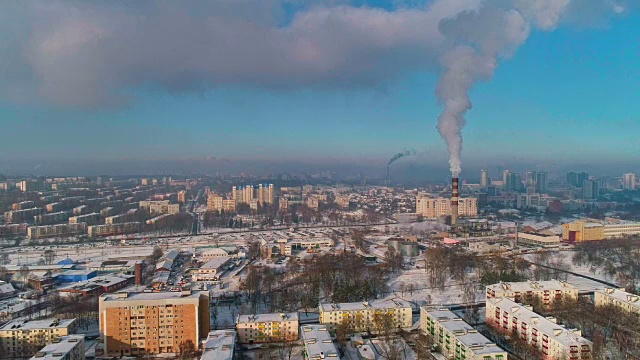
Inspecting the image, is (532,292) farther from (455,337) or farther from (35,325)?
(35,325)

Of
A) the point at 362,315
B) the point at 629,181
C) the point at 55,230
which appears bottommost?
the point at 55,230

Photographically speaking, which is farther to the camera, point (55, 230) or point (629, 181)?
point (629, 181)

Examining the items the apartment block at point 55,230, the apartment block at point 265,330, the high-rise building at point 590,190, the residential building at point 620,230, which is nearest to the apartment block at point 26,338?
the apartment block at point 265,330

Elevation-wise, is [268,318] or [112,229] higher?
[268,318]

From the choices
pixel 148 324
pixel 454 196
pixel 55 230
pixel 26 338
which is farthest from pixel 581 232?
pixel 55 230

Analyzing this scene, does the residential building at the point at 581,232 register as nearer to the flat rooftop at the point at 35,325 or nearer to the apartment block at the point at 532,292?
the apartment block at the point at 532,292

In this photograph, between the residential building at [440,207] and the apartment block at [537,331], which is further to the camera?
the residential building at [440,207]
